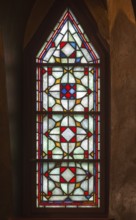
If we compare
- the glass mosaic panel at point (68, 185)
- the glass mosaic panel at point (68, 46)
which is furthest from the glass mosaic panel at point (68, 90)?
the glass mosaic panel at point (68, 185)

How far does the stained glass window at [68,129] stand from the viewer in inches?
368

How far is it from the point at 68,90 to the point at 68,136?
461 millimetres

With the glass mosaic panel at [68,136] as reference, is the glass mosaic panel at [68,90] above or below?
above

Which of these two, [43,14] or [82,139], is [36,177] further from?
[43,14]

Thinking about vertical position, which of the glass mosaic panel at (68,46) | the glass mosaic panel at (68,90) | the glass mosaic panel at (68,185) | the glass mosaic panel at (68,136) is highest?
the glass mosaic panel at (68,46)

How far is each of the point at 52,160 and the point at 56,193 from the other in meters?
0.33

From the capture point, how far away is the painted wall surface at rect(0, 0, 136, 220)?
796 centimetres

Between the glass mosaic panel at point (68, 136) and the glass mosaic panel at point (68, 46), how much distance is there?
0.58 meters

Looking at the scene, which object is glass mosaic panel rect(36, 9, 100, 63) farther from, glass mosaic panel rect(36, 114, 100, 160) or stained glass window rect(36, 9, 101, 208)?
glass mosaic panel rect(36, 114, 100, 160)
